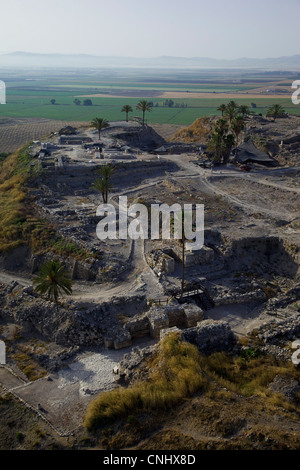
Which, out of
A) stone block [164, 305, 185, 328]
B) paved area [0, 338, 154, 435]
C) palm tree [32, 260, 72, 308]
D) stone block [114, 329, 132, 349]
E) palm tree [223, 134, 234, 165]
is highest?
palm tree [223, 134, 234, 165]

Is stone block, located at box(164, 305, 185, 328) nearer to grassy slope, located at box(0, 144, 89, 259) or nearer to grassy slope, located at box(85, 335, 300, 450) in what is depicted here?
grassy slope, located at box(85, 335, 300, 450)

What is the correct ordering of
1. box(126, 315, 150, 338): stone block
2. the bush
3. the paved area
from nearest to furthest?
the bush → the paved area → box(126, 315, 150, 338): stone block

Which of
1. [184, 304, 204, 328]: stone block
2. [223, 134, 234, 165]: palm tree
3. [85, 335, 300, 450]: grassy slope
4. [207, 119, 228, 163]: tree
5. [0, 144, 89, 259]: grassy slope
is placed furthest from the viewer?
[207, 119, 228, 163]: tree

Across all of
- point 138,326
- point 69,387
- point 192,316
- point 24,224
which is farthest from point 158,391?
point 24,224

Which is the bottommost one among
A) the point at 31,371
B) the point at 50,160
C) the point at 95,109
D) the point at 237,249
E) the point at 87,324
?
the point at 31,371

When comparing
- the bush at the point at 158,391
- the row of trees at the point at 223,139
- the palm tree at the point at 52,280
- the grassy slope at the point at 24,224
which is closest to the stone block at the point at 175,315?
the bush at the point at 158,391

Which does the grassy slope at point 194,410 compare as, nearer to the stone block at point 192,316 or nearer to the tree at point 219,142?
the stone block at point 192,316

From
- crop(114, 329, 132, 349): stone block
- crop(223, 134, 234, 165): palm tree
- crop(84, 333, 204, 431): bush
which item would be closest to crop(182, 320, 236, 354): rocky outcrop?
crop(84, 333, 204, 431): bush

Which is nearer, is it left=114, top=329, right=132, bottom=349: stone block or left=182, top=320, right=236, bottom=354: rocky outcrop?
left=182, top=320, right=236, bottom=354: rocky outcrop
